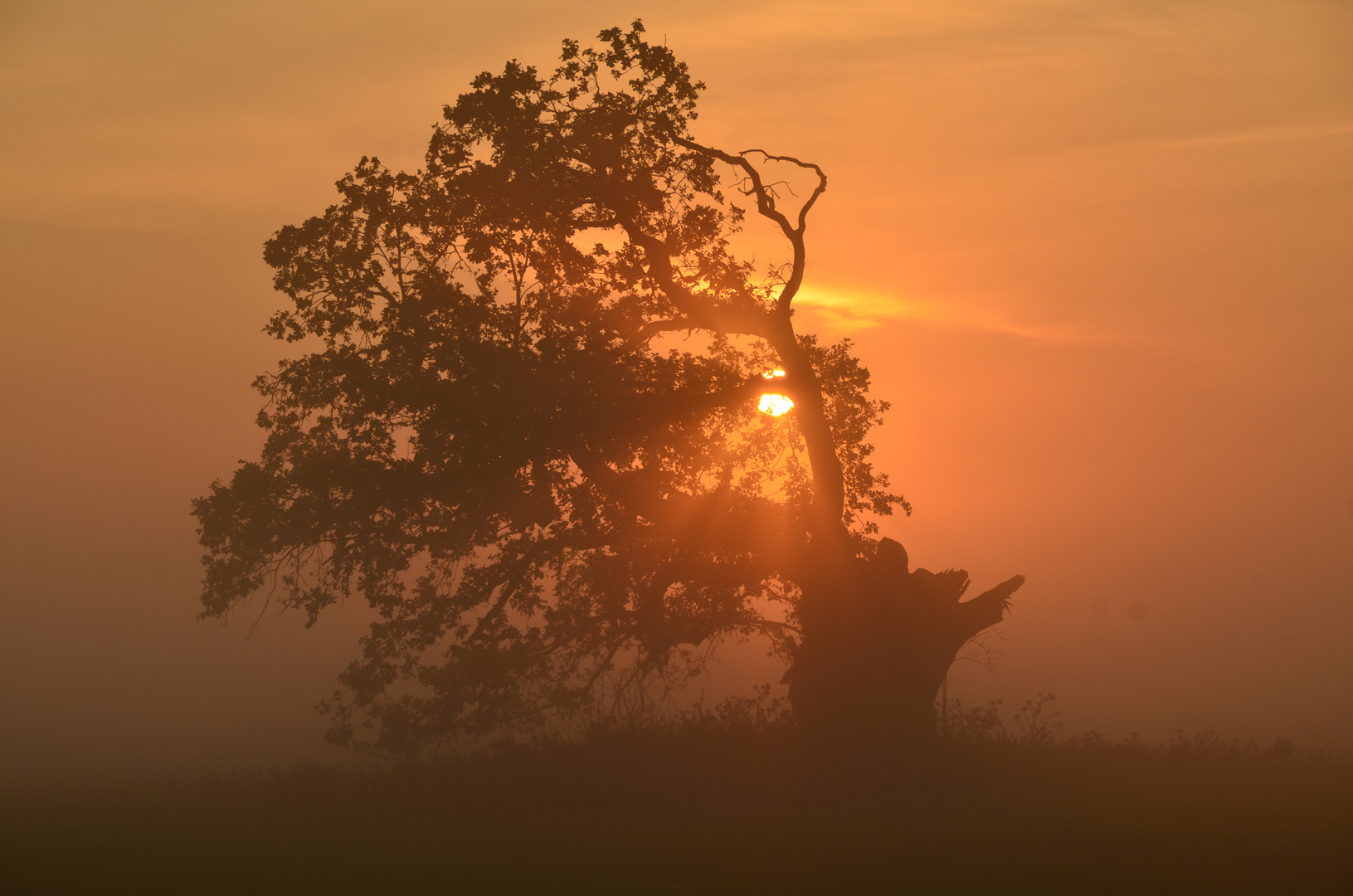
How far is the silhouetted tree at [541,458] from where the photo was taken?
17.6 m

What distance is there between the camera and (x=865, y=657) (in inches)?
717

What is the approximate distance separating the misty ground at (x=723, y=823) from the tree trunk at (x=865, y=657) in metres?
0.63

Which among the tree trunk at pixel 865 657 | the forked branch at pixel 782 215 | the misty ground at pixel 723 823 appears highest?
the forked branch at pixel 782 215

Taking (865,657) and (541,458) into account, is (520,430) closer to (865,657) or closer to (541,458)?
(541,458)

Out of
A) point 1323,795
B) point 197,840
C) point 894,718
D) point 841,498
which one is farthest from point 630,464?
point 1323,795

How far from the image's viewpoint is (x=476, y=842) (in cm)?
Answer: 1365

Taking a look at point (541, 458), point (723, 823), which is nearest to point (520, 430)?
point (541, 458)

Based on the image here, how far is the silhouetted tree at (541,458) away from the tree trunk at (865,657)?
0.05m

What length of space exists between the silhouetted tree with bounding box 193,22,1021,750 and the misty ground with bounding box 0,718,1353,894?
1.24 meters

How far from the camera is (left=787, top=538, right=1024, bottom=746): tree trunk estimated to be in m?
18.0

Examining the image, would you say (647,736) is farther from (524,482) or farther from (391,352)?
(391,352)

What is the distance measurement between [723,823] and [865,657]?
467cm

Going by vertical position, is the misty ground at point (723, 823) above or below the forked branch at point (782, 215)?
below

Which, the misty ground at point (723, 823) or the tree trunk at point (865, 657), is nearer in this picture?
the misty ground at point (723, 823)
